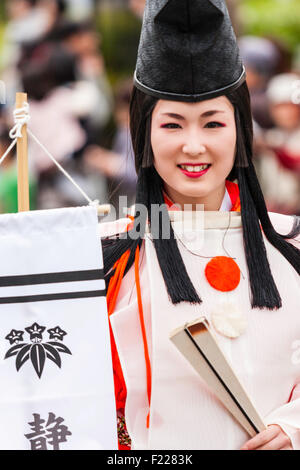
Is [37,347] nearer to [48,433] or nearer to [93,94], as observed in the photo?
[48,433]

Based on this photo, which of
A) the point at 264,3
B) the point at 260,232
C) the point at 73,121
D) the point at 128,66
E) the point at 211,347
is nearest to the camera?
the point at 211,347

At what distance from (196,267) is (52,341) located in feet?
1.50

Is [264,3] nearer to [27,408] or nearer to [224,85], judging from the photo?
[224,85]

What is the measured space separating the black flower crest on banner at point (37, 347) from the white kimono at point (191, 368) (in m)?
0.18

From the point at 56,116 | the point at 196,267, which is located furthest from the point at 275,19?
the point at 196,267

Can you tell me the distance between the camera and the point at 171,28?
203 centimetres

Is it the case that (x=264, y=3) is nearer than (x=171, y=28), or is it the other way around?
(x=171, y=28)

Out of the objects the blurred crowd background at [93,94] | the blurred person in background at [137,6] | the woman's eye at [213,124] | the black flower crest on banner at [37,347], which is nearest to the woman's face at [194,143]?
the woman's eye at [213,124]

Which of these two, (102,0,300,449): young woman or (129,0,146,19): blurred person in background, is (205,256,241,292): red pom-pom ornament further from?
(129,0,146,19): blurred person in background

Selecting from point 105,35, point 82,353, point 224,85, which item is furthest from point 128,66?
point 82,353

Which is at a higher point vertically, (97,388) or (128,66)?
(128,66)
